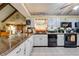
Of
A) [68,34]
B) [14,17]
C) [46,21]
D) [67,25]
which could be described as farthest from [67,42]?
[14,17]

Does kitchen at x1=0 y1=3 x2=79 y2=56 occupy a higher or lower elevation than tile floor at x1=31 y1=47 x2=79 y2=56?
higher

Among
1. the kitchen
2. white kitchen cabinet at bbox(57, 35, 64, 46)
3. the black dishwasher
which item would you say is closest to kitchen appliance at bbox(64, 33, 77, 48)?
the kitchen

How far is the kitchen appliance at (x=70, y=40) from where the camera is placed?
851 cm

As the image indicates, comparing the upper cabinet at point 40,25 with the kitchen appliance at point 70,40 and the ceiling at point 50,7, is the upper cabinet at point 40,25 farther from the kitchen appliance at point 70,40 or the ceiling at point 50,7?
the ceiling at point 50,7

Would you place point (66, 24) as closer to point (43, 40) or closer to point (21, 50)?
point (43, 40)

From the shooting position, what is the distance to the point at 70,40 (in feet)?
28.0

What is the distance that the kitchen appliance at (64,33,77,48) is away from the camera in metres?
8.51

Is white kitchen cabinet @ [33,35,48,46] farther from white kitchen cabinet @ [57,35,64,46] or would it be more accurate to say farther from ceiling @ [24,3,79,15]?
ceiling @ [24,3,79,15]

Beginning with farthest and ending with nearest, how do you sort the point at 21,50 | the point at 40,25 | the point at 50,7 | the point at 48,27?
1. the point at 40,25
2. the point at 48,27
3. the point at 50,7
4. the point at 21,50

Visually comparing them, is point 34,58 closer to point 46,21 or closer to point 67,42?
point 67,42

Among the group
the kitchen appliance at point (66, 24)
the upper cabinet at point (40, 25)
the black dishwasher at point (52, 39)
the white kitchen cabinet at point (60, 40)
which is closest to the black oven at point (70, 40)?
the white kitchen cabinet at point (60, 40)

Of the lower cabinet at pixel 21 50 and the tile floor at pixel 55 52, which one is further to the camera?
the tile floor at pixel 55 52

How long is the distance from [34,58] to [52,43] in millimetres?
7683

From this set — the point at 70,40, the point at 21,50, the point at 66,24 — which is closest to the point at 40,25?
the point at 66,24
